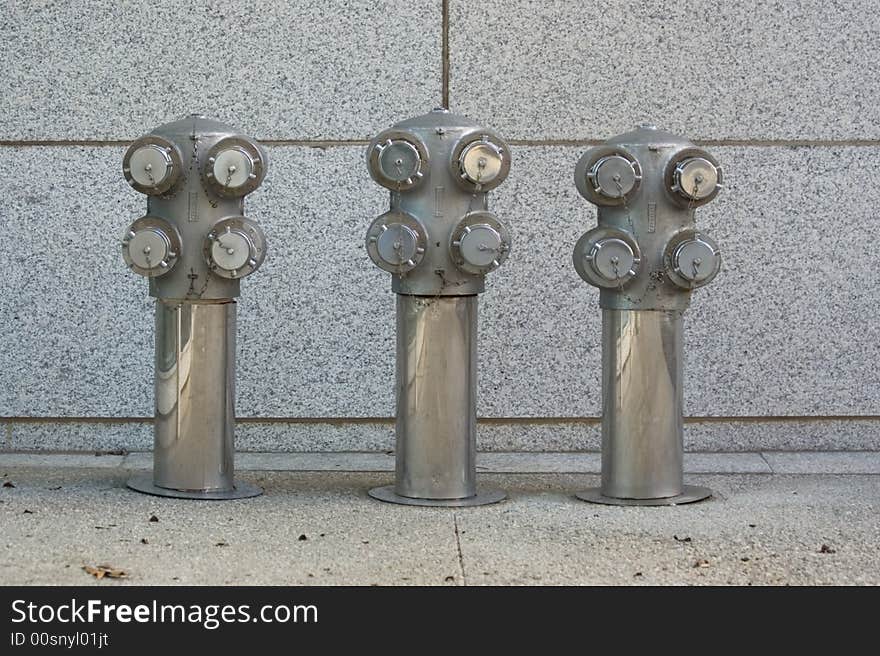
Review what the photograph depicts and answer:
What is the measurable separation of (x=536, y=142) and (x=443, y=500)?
77.5 inches

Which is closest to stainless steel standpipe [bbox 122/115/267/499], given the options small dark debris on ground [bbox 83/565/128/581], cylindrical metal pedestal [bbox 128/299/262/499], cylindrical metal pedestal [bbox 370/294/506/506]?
cylindrical metal pedestal [bbox 128/299/262/499]

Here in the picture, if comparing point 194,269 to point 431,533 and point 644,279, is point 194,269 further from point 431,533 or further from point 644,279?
point 644,279

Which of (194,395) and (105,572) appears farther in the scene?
(194,395)

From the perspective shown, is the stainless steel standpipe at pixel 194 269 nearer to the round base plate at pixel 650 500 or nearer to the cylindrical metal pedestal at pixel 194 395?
the cylindrical metal pedestal at pixel 194 395

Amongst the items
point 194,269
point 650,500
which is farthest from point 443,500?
point 194,269

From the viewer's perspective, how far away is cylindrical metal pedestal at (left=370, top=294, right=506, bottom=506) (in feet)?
17.0

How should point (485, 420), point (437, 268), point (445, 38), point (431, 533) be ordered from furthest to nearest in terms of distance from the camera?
1. point (485, 420)
2. point (445, 38)
3. point (437, 268)
4. point (431, 533)

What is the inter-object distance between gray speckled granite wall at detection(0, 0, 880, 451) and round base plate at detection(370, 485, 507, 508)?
45.8 inches

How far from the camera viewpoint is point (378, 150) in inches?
201

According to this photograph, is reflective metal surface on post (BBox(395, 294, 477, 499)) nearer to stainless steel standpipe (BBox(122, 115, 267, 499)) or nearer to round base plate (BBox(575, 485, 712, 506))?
round base plate (BBox(575, 485, 712, 506))

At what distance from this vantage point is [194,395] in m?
5.24

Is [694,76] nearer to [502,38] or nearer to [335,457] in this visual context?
[502,38]

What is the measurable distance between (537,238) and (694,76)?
3.34 feet

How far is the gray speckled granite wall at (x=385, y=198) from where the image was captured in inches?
255
